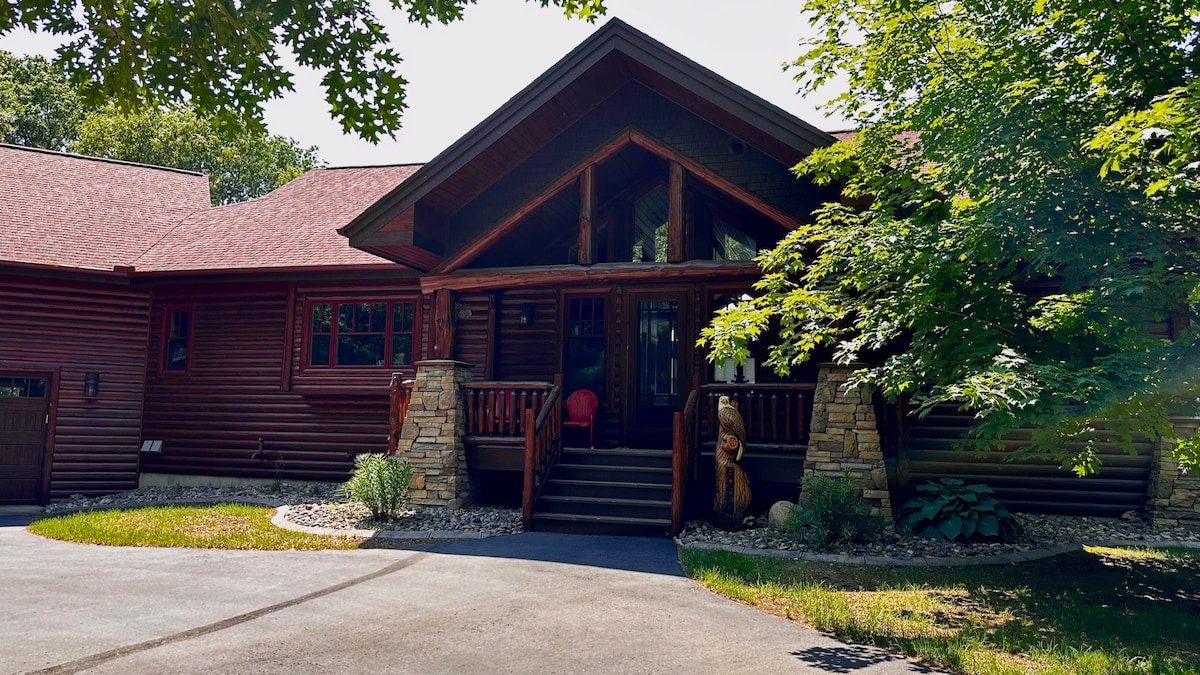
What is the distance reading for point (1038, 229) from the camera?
626cm

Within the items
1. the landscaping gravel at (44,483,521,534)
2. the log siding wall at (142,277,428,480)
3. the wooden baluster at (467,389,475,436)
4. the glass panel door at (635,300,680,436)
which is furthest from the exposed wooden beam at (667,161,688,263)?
the log siding wall at (142,277,428,480)

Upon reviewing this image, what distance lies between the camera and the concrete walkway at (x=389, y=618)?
493 centimetres

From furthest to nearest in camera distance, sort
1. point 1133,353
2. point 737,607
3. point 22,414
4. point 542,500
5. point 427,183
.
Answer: point 22,414, point 427,183, point 542,500, point 737,607, point 1133,353

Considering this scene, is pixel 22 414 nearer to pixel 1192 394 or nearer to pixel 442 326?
pixel 442 326

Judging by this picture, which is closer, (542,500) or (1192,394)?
(1192,394)

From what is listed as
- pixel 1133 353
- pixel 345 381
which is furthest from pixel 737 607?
pixel 345 381

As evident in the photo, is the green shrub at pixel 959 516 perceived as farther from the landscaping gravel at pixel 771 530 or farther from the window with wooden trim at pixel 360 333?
the window with wooden trim at pixel 360 333

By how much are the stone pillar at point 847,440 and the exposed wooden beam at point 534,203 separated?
427 cm

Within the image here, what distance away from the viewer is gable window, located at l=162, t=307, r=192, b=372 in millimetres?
15359

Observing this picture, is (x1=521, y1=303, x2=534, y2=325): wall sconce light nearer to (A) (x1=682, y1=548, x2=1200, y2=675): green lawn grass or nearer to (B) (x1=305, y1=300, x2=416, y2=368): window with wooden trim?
(B) (x1=305, y1=300, x2=416, y2=368): window with wooden trim

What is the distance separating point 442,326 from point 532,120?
3307mm

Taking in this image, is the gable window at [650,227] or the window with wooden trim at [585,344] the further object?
the gable window at [650,227]

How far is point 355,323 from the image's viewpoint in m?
14.5

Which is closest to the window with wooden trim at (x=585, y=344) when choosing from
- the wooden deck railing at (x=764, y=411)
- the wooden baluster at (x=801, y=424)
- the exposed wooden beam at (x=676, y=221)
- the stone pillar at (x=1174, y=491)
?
the exposed wooden beam at (x=676, y=221)
